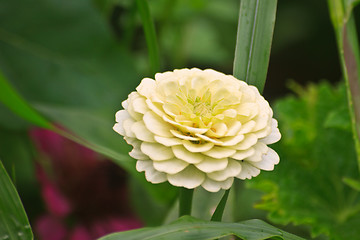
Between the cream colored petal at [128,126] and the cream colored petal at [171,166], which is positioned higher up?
the cream colored petal at [128,126]

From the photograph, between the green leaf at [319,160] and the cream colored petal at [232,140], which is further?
the green leaf at [319,160]

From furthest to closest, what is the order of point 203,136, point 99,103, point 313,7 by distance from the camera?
point 313,7
point 99,103
point 203,136

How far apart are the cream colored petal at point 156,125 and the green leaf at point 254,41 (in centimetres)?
9

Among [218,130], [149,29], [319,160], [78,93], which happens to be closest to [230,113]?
[218,130]

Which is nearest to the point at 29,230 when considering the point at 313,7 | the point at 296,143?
the point at 296,143

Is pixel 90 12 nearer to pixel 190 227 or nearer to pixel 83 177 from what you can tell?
pixel 83 177

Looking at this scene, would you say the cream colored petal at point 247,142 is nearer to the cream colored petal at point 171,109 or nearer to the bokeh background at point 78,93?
the cream colored petal at point 171,109

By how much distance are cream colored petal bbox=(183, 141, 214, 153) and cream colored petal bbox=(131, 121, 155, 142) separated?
0.07ft

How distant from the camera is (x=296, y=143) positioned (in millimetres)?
571

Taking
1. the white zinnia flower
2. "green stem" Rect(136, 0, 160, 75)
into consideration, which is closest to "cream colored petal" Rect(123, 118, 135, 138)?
the white zinnia flower

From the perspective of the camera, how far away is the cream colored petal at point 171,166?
29cm

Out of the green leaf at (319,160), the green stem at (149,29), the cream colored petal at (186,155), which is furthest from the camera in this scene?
the green leaf at (319,160)

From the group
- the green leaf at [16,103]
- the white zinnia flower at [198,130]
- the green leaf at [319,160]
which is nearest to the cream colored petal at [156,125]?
the white zinnia flower at [198,130]

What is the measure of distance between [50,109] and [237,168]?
33cm
